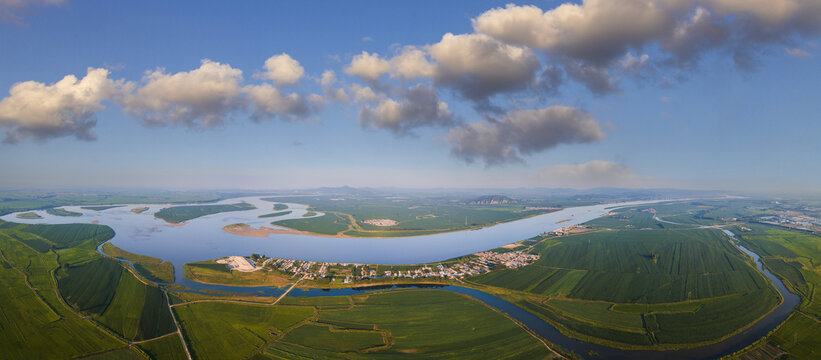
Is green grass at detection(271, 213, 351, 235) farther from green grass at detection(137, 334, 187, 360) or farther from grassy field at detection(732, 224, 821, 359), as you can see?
grassy field at detection(732, 224, 821, 359)

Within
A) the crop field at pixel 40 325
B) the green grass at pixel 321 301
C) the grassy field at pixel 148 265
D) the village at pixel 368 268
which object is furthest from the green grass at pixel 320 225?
the crop field at pixel 40 325

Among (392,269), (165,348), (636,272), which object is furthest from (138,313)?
(636,272)

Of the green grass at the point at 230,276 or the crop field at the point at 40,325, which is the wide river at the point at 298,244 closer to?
the green grass at the point at 230,276

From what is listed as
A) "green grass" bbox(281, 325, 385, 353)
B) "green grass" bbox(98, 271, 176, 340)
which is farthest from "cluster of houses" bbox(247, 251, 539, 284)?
"green grass" bbox(98, 271, 176, 340)

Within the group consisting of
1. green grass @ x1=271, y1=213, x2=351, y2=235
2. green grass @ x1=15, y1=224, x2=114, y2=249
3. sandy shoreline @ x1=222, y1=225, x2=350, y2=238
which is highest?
green grass @ x1=15, y1=224, x2=114, y2=249

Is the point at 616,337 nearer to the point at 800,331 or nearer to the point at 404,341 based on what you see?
the point at 800,331

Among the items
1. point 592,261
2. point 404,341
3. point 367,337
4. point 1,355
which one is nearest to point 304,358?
point 367,337
